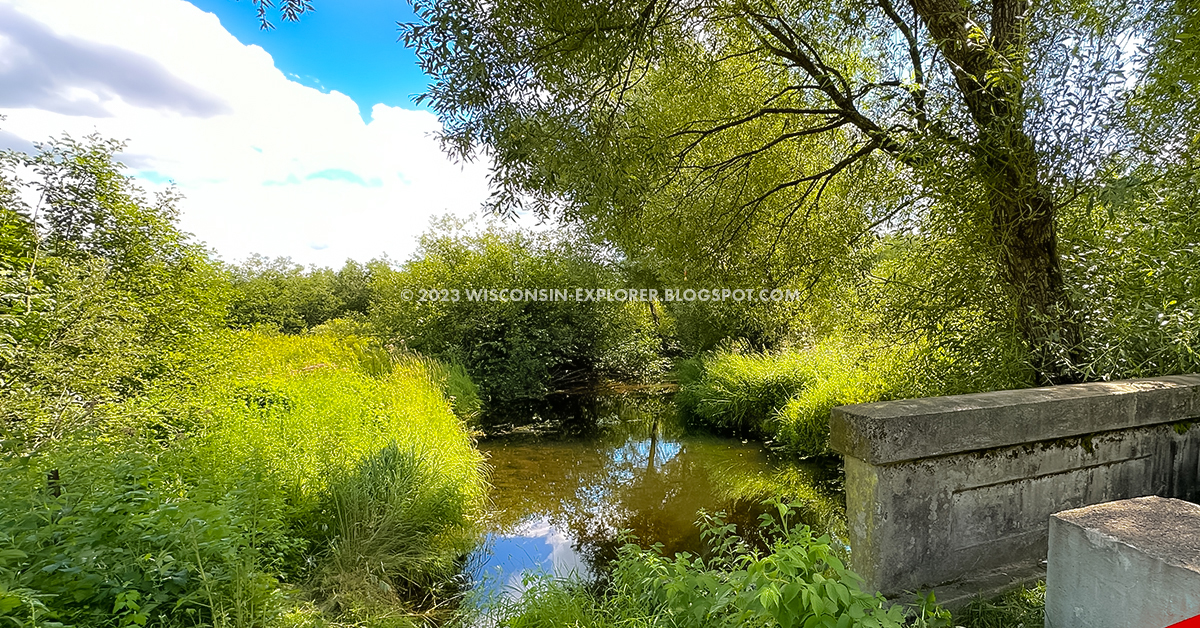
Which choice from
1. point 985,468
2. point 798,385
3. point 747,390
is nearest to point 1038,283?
point 985,468

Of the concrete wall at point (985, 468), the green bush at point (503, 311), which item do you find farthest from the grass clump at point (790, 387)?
the green bush at point (503, 311)

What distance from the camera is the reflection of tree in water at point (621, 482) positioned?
5.17 metres

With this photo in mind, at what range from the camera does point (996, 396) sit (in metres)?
2.41

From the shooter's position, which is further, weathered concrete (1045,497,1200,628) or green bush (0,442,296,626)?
green bush (0,442,296,626)

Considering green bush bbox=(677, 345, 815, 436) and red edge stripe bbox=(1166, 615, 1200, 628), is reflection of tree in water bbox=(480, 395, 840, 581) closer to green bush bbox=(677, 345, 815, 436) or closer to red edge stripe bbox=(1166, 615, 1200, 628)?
green bush bbox=(677, 345, 815, 436)

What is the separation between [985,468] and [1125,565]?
30.8 inches

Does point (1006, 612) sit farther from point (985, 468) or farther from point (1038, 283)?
point (1038, 283)

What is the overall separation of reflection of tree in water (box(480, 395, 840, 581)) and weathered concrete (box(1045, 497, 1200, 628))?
130 inches

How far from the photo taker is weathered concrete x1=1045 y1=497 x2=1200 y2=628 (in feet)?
4.58

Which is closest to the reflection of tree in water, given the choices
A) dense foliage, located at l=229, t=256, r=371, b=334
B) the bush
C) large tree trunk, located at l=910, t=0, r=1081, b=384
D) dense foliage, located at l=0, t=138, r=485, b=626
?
dense foliage, located at l=0, t=138, r=485, b=626

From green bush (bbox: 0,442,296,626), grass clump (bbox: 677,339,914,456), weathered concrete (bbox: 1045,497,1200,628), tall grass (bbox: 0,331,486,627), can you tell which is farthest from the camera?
grass clump (bbox: 677,339,914,456)

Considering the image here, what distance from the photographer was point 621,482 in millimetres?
6699

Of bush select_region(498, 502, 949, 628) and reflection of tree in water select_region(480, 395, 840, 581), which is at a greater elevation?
bush select_region(498, 502, 949, 628)

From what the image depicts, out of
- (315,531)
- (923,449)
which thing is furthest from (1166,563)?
(315,531)
